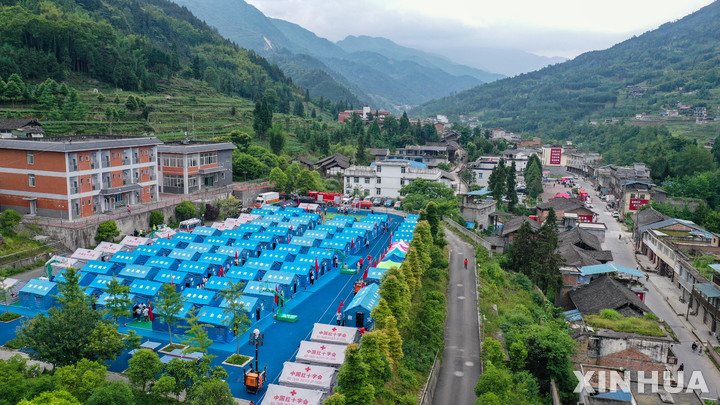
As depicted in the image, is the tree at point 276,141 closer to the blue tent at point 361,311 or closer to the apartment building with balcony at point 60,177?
the apartment building with balcony at point 60,177

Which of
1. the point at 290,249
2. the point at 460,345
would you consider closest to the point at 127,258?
the point at 290,249

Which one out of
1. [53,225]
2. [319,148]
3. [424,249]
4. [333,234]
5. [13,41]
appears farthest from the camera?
[319,148]

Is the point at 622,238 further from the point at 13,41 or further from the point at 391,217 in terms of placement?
the point at 13,41

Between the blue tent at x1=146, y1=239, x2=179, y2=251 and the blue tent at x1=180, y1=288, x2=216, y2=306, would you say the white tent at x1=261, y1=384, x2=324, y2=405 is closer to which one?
the blue tent at x1=180, y1=288, x2=216, y2=306

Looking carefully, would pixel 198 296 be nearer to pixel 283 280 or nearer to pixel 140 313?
pixel 140 313

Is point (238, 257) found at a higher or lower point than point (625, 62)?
lower

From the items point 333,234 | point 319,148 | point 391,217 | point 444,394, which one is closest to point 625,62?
point 319,148

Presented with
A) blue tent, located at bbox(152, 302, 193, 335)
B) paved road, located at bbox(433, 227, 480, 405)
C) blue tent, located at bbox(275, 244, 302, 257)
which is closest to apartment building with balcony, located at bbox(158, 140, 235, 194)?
blue tent, located at bbox(275, 244, 302, 257)
